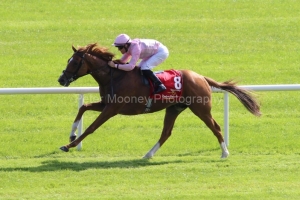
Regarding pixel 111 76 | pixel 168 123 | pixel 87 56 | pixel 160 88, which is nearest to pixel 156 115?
pixel 168 123

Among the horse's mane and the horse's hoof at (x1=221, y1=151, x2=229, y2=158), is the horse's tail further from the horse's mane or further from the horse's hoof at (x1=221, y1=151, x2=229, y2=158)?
the horse's mane

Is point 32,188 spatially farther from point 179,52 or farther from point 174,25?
point 174,25

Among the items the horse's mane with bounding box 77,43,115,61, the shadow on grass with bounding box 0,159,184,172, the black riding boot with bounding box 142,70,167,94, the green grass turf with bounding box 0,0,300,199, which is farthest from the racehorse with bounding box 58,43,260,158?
the green grass turf with bounding box 0,0,300,199

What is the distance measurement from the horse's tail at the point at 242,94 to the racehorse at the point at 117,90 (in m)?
0.19

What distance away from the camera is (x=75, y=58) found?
8883mm

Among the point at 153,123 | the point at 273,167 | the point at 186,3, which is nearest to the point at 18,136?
the point at 153,123

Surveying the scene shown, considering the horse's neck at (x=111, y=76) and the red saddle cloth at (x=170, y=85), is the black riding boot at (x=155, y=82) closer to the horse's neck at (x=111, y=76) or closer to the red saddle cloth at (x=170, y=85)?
the red saddle cloth at (x=170, y=85)

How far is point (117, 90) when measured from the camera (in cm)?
899

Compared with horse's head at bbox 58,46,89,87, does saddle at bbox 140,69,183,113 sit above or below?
below

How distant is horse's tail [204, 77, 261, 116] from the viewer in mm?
9617

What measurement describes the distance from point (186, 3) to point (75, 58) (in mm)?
8583

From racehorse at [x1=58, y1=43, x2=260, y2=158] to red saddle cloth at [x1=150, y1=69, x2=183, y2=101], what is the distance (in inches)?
2.0

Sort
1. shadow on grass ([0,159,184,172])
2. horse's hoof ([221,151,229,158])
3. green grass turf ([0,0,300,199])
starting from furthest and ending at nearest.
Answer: horse's hoof ([221,151,229,158])
shadow on grass ([0,159,184,172])
green grass turf ([0,0,300,199])

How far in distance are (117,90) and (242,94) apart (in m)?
1.77
